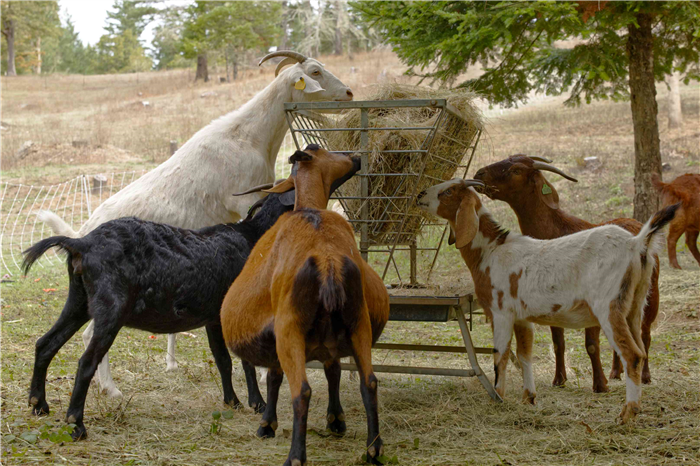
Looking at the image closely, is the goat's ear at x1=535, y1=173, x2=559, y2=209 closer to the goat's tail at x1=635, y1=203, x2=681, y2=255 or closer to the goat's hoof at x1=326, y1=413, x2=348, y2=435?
the goat's tail at x1=635, y1=203, x2=681, y2=255

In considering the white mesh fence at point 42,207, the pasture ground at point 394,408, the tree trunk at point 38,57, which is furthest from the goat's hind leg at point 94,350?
the tree trunk at point 38,57

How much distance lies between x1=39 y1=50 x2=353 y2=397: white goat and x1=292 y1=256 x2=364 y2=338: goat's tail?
2322 millimetres

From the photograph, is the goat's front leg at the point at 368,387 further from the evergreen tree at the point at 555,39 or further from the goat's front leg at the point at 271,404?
the evergreen tree at the point at 555,39

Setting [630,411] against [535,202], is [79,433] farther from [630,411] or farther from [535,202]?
[535,202]

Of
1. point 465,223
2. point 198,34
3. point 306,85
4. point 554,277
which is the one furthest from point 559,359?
point 198,34

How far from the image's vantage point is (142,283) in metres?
3.74

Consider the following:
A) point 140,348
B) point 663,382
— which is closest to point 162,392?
point 140,348

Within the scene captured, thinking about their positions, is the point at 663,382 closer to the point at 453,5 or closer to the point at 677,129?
the point at 453,5

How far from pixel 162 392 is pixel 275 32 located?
104 ft

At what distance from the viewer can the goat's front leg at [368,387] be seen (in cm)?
290

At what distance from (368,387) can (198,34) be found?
1263 inches

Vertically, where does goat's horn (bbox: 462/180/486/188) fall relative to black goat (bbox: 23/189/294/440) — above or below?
above

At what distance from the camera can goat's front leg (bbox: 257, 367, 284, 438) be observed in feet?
11.4

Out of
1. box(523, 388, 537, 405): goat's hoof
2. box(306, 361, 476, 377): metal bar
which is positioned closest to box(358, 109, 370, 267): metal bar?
box(306, 361, 476, 377): metal bar
